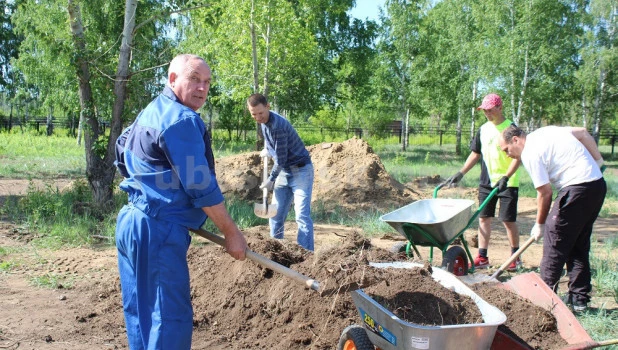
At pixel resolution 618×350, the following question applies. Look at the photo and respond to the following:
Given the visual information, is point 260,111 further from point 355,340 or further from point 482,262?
point 482,262

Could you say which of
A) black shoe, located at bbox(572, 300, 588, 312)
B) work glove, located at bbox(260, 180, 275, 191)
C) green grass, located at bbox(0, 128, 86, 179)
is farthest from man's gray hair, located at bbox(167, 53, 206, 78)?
green grass, located at bbox(0, 128, 86, 179)

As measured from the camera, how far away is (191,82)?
2764 mm

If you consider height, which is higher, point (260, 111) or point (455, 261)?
point (260, 111)

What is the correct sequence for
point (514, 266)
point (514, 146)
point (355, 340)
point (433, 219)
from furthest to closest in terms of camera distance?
1. point (514, 266)
2. point (433, 219)
3. point (514, 146)
4. point (355, 340)

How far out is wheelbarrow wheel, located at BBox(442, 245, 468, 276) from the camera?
4941 mm

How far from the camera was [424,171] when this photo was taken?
55.7 ft

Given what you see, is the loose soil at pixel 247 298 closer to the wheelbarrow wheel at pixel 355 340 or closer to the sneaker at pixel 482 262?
the wheelbarrow wheel at pixel 355 340

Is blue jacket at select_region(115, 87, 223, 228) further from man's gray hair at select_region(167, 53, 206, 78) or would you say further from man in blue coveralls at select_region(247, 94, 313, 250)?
man in blue coveralls at select_region(247, 94, 313, 250)

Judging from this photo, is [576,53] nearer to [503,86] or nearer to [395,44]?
[503,86]

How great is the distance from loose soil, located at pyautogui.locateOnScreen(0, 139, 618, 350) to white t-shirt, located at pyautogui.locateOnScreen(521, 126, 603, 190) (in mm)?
1045

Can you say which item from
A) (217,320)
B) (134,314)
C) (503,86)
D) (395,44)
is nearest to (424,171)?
(503,86)

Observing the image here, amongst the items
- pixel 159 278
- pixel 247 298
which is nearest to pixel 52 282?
pixel 247 298

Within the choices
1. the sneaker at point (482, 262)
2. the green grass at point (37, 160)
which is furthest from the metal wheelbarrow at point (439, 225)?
the green grass at point (37, 160)

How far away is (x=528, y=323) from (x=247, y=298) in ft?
6.94
